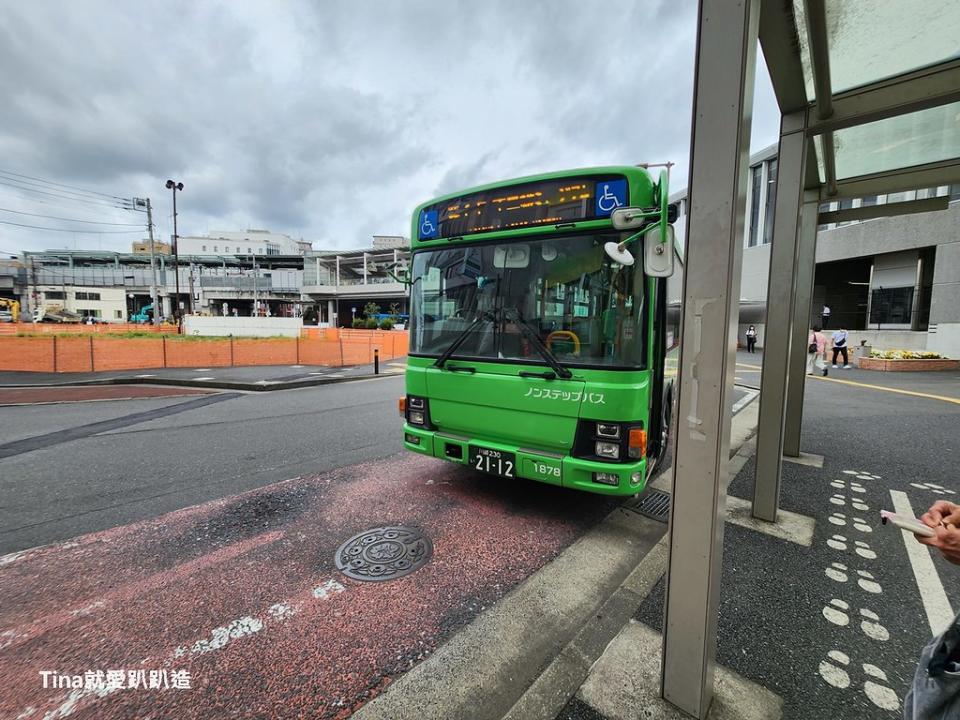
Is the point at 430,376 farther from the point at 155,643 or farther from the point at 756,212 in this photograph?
the point at 756,212

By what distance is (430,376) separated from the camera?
4.17 meters

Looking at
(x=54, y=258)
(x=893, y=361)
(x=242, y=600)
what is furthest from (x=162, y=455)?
(x=54, y=258)

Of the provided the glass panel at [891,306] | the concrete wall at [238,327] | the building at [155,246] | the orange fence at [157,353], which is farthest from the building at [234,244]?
the glass panel at [891,306]

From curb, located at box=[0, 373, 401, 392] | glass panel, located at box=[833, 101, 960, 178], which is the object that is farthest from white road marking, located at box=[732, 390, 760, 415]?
curb, located at box=[0, 373, 401, 392]

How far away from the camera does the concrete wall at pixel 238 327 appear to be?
31.2m

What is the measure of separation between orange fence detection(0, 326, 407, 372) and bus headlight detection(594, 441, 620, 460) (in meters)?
15.3

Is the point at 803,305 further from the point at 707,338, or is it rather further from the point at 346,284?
the point at 346,284

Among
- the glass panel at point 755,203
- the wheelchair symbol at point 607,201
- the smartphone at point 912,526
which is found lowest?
the smartphone at point 912,526

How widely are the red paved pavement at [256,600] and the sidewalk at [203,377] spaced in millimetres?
8335

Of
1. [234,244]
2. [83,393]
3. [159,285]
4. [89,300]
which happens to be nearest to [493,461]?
[83,393]

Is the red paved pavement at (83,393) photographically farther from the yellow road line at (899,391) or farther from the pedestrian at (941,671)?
the yellow road line at (899,391)

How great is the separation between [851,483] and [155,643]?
21.0 feet

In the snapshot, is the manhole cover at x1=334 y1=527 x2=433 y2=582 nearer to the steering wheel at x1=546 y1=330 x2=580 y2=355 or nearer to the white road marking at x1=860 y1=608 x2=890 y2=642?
the steering wheel at x1=546 y1=330 x2=580 y2=355

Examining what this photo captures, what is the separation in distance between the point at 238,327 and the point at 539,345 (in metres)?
33.7
